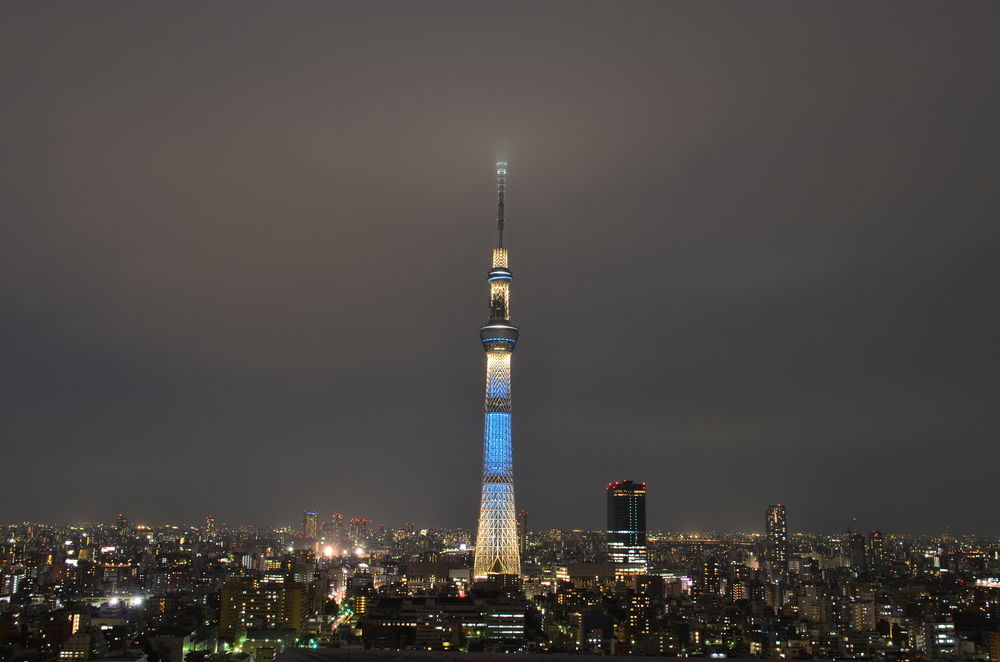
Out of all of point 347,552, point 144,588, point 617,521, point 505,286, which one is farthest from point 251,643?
point 347,552

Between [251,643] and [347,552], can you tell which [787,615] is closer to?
[251,643]

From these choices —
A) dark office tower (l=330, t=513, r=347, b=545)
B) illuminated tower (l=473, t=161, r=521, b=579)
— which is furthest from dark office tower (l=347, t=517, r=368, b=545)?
illuminated tower (l=473, t=161, r=521, b=579)

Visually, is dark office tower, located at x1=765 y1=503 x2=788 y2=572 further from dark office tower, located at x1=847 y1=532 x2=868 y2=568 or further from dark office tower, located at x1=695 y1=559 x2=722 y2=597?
dark office tower, located at x1=695 y1=559 x2=722 y2=597

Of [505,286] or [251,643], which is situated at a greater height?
[505,286]

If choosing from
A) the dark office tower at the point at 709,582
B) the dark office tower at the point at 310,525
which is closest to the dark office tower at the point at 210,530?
the dark office tower at the point at 310,525

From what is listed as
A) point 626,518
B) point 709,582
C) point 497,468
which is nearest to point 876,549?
point 626,518

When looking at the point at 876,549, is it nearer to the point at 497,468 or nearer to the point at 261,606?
the point at 497,468

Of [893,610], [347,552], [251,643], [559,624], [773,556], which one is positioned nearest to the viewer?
[251,643]
